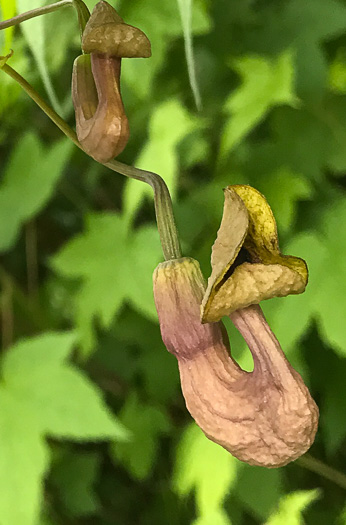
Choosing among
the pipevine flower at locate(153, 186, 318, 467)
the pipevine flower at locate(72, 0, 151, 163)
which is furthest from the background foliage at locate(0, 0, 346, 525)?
the pipevine flower at locate(153, 186, 318, 467)

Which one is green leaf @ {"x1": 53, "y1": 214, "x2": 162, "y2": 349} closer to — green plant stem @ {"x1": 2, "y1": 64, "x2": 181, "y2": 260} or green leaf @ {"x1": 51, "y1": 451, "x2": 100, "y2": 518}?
green leaf @ {"x1": 51, "y1": 451, "x2": 100, "y2": 518}

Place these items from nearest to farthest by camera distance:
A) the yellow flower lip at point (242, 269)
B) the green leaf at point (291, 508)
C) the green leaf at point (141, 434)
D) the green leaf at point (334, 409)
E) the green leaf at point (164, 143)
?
the yellow flower lip at point (242, 269) < the green leaf at point (291, 508) < the green leaf at point (164, 143) < the green leaf at point (334, 409) < the green leaf at point (141, 434)

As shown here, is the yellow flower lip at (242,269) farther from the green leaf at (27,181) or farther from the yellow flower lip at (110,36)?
the green leaf at (27,181)

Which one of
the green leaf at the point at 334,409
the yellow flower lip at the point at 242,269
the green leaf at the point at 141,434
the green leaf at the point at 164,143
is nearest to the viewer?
the yellow flower lip at the point at 242,269

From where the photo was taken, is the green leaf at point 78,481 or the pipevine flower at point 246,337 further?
the green leaf at point 78,481

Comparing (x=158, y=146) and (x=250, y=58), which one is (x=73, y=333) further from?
(x=250, y=58)

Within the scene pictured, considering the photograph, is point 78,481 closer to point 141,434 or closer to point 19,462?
point 141,434

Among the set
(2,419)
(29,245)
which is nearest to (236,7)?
(29,245)

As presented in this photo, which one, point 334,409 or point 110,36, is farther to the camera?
point 334,409

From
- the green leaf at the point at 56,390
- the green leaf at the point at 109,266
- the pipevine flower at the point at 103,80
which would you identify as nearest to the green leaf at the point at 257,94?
the green leaf at the point at 109,266

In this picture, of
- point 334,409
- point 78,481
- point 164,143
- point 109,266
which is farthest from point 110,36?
point 78,481
